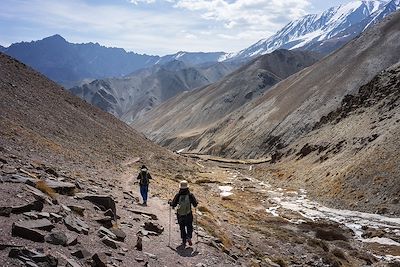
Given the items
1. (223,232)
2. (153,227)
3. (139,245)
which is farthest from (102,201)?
(223,232)

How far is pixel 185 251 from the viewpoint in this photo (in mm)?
17125

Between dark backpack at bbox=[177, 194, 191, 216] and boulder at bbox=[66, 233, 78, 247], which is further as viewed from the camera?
dark backpack at bbox=[177, 194, 191, 216]

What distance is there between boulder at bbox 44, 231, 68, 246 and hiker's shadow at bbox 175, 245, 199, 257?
525cm

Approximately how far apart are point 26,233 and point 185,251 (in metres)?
6.89

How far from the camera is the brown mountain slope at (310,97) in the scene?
317 ft

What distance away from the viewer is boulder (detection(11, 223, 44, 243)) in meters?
11.9

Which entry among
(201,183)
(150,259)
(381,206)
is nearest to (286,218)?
(381,206)

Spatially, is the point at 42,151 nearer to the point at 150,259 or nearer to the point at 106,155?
the point at 106,155

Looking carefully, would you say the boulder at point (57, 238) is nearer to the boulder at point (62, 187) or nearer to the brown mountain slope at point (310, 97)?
the boulder at point (62, 187)

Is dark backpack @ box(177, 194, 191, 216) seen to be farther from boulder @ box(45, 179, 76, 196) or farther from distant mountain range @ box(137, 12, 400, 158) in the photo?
distant mountain range @ box(137, 12, 400, 158)

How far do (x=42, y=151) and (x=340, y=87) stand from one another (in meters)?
78.6

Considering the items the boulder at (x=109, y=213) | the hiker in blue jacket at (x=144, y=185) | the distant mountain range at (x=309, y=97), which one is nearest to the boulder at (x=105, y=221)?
the boulder at (x=109, y=213)

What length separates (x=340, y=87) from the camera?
98812 mm

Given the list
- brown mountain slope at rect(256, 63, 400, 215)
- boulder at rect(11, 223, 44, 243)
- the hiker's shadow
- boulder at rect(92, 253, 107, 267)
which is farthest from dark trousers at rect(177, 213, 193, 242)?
Answer: brown mountain slope at rect(256, 63, 400, 215)
